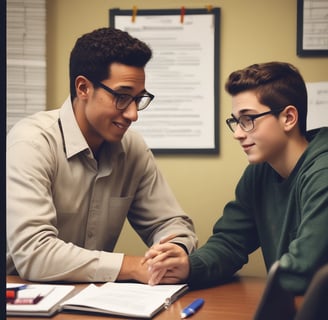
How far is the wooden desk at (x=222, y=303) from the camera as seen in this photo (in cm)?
106

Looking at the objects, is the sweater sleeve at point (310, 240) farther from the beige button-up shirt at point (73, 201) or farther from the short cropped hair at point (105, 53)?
the short cropped hair at point (105, 53)

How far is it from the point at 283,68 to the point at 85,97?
0.59 metres

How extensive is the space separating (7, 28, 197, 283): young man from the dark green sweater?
10 centimetres

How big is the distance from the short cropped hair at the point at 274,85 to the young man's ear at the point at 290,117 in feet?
0.06

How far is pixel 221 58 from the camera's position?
7.05 ft

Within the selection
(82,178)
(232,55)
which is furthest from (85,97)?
(232,55)

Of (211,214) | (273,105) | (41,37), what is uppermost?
(41,37)

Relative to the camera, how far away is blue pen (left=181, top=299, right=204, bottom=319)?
3.48ft

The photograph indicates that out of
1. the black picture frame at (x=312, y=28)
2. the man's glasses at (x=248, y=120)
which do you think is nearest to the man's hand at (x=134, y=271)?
the man's glasses at (x=248, y=120)

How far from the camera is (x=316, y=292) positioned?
485 mm

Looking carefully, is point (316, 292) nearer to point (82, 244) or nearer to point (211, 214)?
point (82, 244)

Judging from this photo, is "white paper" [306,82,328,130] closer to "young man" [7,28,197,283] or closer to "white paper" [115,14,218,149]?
"white paper" [115,14,218,149]

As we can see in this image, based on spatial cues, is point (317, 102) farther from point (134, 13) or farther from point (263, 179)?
point (134, 13)

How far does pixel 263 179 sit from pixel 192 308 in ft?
1.91
